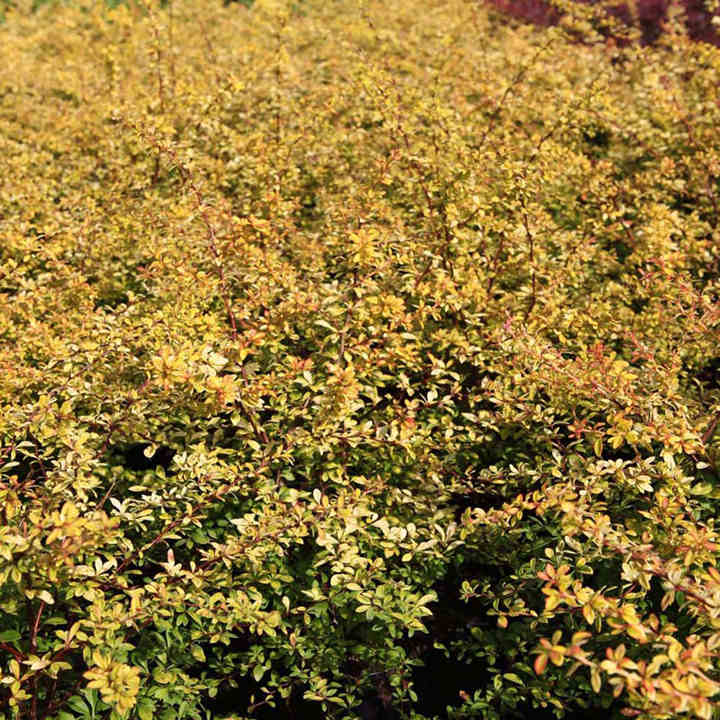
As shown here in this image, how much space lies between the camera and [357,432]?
8.05 ft

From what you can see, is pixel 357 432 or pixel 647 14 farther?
pixel 647 14

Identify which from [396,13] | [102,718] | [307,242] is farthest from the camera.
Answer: [396,13]

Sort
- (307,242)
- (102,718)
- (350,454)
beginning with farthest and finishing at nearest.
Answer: (307,242) → (350,454) → (102,718)

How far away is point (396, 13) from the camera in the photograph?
743 cm

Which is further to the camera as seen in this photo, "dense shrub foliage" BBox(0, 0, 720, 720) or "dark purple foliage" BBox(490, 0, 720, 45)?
"dark purple foliage" BBox(490, 0, 720, 45)

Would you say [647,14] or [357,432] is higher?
[647,14]

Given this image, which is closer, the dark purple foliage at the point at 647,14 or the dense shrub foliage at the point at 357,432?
the dense shrub foliage at the point at 357,432

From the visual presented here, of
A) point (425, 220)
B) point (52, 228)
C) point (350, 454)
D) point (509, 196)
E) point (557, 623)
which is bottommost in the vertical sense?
point (557, 623)

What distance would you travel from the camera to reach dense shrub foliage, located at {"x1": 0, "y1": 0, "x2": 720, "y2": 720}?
206cm

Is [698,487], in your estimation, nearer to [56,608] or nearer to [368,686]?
[368,686]

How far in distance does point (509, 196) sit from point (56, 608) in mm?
2459

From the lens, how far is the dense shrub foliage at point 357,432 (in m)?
2.06

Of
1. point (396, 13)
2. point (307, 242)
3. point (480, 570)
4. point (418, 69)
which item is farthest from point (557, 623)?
point (396, 13)

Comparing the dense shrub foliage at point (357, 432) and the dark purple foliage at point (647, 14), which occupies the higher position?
the dark purple foliage at point (647, 14)
